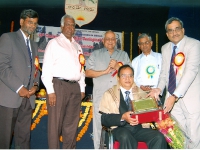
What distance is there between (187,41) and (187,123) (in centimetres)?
80

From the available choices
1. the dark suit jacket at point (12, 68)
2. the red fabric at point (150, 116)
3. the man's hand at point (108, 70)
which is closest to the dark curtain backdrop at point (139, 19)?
the man's hand at point (108, 70)

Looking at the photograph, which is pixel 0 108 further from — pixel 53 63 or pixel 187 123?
pixel 187 123

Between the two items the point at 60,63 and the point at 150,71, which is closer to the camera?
the point at 60,63

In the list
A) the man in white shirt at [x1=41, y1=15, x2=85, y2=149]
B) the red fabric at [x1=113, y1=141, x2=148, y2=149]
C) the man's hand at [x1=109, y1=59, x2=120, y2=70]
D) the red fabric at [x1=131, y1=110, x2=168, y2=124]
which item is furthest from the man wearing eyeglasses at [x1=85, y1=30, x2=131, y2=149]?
the red fabric at [x1=131, y1=110, x2=168, y2=124]

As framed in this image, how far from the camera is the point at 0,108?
240 cm

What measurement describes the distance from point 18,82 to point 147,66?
1.68 meters

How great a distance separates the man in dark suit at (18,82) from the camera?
2.38 metres

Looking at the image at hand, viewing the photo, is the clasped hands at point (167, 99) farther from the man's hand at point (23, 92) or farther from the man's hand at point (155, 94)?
the man's hand at point (23, 92)

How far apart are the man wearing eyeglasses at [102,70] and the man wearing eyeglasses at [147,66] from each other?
0.27 metres

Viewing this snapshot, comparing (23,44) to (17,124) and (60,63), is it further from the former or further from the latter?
(17,124)

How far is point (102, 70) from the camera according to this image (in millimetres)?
3135

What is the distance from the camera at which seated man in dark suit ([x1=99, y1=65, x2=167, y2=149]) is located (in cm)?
217

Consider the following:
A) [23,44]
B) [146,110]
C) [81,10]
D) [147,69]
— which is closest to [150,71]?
[147,69]

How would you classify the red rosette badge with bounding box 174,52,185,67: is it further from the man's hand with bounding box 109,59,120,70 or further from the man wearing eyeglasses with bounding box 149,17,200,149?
the man's hand with bounding box 109,59,120,70
